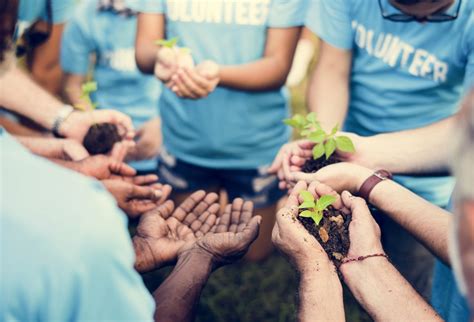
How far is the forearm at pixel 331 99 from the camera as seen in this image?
3.08m

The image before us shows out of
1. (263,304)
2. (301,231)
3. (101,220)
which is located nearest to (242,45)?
(301,231)

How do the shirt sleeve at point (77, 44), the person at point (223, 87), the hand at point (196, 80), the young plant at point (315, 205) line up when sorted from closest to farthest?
the young plant at point (315, 205), the hand at point (196, 80), the person at point (223, 87), the shirt sleeve at point (77, 44)

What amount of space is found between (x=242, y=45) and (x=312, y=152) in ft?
3.01

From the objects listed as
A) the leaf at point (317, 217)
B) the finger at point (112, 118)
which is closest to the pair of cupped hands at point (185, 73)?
the finger at point (112, 118)

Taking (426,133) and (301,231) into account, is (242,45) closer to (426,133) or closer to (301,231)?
(426,133)

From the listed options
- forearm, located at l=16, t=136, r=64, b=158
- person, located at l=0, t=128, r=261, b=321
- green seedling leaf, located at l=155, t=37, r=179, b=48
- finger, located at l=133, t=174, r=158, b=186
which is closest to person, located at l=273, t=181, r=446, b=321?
person, located at l=0, t=128, r=261, b=321

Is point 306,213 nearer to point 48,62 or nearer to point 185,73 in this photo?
point 185,73

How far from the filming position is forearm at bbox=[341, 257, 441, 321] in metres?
1.93

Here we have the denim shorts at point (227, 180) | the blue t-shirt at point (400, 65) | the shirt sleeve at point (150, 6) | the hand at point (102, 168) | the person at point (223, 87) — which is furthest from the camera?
the denim shorts at point (227, 180)

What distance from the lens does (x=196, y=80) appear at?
3037 millimetres

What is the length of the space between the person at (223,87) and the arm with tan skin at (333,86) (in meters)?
0.27

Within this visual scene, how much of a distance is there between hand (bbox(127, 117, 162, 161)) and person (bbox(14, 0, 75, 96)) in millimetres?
766

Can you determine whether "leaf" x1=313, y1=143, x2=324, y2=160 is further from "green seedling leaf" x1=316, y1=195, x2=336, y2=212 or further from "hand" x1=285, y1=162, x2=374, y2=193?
"green seedling leaf" x1=316, y1=195, x2=336, y2=212

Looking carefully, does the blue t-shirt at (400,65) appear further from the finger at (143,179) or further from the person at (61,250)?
the person at (61,250)
